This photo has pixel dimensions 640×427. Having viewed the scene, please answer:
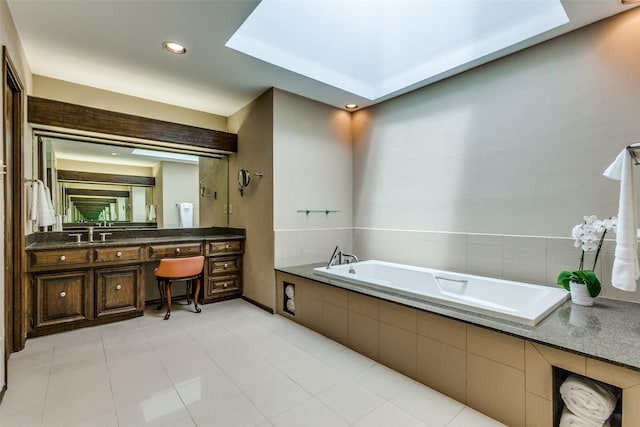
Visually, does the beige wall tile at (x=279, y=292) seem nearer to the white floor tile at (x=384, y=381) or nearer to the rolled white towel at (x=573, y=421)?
the white floor tile at (x=384, y=381)

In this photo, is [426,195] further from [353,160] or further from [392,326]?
[392,326]

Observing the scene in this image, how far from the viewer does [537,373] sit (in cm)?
150

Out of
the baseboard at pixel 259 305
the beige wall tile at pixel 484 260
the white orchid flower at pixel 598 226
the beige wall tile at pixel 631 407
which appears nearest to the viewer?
the beige wall tile at pixel 631 407

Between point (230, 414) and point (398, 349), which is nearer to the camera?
point (230, 414)

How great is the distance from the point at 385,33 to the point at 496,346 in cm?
302

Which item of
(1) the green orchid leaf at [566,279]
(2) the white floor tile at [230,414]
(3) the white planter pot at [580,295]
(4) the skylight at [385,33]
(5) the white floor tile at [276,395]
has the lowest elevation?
(5) the white floor tile at [276,395]

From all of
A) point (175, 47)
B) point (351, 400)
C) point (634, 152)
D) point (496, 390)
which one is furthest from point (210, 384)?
point (634, 152)

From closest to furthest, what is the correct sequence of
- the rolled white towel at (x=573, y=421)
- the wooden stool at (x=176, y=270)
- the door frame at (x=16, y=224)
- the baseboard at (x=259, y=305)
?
the rolled white towel at (x=573, y=421) < the door frame at (x=16, y=224) < the wooden stool at (x=176, y=270) < the baseboard at (x=259, y=305)

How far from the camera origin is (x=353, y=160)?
4.17 meters

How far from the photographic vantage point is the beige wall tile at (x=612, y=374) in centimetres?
126

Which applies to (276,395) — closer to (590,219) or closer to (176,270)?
(176,270)

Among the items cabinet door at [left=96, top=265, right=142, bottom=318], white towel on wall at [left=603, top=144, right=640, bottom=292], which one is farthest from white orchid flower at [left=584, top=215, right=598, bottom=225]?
cabinet door at [left=96, top=265, right=142, bottom=318]

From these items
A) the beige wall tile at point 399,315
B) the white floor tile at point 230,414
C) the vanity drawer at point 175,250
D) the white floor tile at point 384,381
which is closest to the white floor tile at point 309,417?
the white floor tile at point 230,414

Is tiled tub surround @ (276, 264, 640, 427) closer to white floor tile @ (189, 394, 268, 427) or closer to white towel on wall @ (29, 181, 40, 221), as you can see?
white floor tile @ (189, 394, 268, 427)
